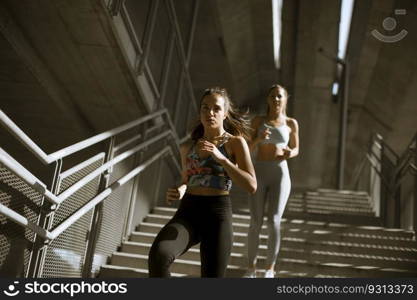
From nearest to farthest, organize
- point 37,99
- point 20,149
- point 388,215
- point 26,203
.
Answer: point 26,203 → point 37,99 → point 20,149 → point 388,215

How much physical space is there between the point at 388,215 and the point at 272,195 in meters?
3.43

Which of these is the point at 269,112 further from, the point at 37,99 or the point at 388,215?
the point at 388,215

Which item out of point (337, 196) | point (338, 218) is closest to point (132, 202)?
point (338, 218)

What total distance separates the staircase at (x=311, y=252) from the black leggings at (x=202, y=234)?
1.78 m

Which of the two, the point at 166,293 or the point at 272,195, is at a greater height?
the point at 272,195

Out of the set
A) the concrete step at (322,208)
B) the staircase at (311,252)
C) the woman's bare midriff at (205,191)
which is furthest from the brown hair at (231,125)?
the concrete step at (322,208)

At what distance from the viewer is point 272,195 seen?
4047 mm

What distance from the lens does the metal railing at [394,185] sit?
605 centimetres

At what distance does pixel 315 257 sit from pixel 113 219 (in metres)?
1.99

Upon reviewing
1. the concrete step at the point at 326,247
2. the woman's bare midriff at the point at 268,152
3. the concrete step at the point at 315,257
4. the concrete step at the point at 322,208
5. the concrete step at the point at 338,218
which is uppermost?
the concrete step at the point at 322,208

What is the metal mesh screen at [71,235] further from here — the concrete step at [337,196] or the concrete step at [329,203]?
the concrete step at [337,196]

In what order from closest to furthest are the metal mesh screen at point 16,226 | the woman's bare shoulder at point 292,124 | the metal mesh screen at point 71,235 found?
the metal mesh screen at point 16,226, the metal mesh screen at point 71,235, the woman's bare shoulder at point 292,124

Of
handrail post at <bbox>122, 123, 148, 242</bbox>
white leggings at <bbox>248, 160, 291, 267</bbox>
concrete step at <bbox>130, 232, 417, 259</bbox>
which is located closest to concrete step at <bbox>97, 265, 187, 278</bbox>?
handrail post at <bbox>122, 123, 148, 242</bbox>

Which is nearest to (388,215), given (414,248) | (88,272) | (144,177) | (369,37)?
(414,248)
